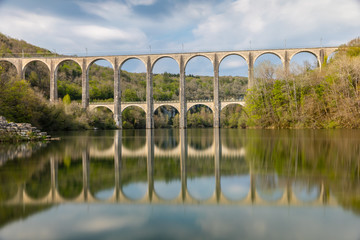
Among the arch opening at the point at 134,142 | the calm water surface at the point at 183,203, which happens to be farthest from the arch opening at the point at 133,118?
the calm water surface at the point at 183,203

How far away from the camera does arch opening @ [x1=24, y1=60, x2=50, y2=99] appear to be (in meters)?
50.5

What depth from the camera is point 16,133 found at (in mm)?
12391

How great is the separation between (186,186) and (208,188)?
0.29 m

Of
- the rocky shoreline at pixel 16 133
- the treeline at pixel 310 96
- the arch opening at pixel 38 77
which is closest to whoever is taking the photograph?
the rocky shoreline at pixel 16 133

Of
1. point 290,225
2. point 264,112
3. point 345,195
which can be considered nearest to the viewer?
point 290,225

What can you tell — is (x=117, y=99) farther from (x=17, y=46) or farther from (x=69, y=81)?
(x=17, y=46)

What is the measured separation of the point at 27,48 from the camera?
62.7 meters

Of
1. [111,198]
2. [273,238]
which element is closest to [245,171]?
[111,198]

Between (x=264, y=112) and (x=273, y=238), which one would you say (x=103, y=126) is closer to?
(x=264, y=112)

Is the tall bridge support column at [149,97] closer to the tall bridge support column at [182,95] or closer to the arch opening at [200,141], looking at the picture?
the tall bridge support column at [182,95]

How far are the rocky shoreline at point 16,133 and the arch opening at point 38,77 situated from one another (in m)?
39.6

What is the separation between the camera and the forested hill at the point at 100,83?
52859 millimetres

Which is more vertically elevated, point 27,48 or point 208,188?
point 27,48

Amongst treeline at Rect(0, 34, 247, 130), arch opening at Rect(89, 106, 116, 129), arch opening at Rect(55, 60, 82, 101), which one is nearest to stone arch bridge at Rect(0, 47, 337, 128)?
treeline at Rect(0, 34, 247, 130)
